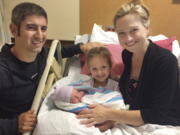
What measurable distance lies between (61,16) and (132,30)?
6.94 ft

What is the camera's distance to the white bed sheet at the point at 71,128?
3.54ft

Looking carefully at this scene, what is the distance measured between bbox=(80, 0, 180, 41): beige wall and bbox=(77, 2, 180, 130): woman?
1.56 m

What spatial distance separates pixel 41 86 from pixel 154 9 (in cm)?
201

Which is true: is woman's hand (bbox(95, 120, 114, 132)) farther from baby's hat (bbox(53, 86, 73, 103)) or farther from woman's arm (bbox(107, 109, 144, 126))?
baby's hat (bbox(53, 86, 73, 103))

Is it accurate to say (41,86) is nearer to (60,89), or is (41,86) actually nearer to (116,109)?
(60,89)

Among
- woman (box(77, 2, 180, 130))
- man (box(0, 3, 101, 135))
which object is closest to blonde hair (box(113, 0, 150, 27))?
woman (box(77, 2, 180, 130))

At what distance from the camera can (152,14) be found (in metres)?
2.76

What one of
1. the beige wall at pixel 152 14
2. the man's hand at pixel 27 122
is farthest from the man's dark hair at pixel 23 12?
the beige wall at pixel 152 14

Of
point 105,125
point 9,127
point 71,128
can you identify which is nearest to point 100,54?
point 105,125

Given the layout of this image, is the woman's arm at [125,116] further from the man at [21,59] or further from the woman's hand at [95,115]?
the man at [21,59]

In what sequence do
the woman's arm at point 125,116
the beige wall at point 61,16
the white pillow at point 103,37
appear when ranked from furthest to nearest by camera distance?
the beige wall at point 61,16
the white pillow at point 103,37
the woman's arm at point 125,116

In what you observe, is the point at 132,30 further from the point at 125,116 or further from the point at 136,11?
the point at 125,116

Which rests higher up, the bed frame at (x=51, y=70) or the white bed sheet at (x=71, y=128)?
the bed frame at (x=51, y=70)

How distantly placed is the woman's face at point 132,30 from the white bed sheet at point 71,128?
0.45 m
